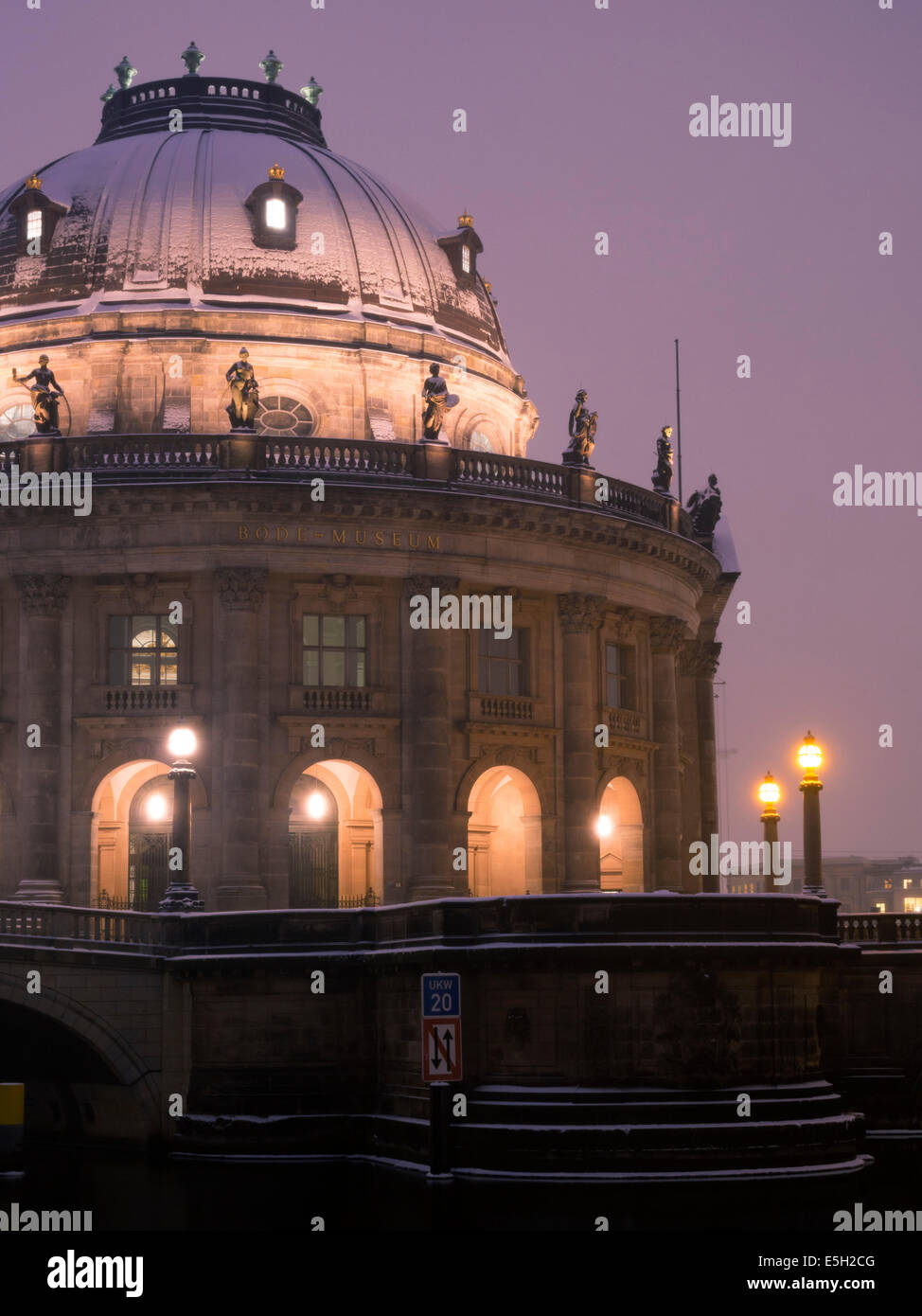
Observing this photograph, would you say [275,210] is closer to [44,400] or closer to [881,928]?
[44,400]

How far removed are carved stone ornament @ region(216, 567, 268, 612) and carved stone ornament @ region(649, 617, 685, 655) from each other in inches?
515

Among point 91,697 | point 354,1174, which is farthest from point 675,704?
point 354,1174

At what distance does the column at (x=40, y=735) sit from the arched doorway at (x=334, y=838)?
6.16 meters

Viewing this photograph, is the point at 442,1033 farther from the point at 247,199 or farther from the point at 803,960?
the point at 247,199

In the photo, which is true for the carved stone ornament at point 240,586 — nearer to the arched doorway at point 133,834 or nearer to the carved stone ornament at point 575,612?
the arched doorway at point 133,834

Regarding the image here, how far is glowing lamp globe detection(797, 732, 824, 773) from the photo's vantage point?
1818 inches

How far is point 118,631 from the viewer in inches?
2169

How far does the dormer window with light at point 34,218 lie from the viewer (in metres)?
62.9

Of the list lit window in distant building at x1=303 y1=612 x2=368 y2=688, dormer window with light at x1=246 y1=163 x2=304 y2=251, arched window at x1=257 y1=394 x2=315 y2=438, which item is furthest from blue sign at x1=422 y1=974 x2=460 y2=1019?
dormer window with light at x1=246 y1=163 x2=304 y2=251

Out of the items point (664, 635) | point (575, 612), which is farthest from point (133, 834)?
point (664, 635)

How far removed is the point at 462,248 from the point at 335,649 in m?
17.7

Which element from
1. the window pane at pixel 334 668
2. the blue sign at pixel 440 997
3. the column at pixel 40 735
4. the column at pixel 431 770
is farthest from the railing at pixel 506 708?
the blue sign at pixel 440 997

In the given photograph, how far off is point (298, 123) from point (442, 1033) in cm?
4382

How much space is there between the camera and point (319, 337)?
2422 inches
